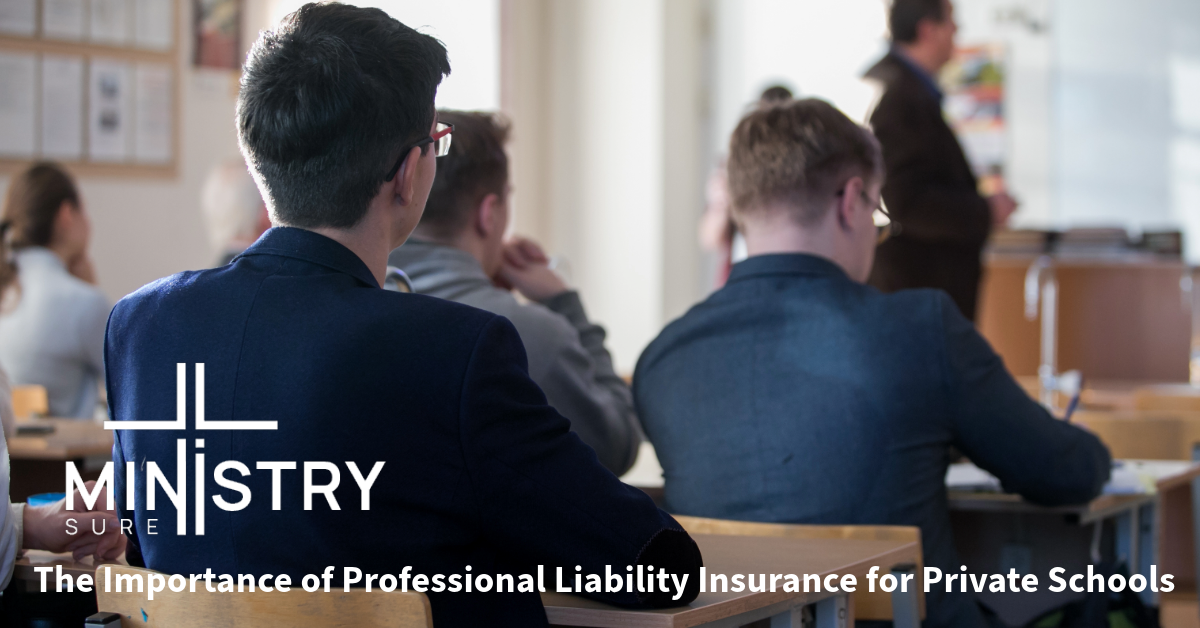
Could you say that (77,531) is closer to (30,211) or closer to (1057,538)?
(1057,538)

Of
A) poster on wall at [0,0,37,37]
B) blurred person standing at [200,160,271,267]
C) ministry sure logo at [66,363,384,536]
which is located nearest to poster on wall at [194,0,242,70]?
poster on wall at [0,0,37,37]

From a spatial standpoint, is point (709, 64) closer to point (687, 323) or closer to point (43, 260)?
point (43, 260)

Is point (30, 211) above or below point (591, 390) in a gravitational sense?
above

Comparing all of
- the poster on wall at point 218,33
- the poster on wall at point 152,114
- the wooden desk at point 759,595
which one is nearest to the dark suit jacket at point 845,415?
the wooden desk at point 759,595

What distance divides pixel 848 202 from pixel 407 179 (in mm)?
972

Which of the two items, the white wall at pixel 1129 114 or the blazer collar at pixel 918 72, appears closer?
the blazer collar at pixel 918 72

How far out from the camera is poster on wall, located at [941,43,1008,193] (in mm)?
5895

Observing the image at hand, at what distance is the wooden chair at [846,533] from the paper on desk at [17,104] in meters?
3.40

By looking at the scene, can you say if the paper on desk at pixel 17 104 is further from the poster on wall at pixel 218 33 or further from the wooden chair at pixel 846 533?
the wooden chair at pixel 846 533

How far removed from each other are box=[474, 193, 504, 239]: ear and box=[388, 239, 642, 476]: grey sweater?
6 cm

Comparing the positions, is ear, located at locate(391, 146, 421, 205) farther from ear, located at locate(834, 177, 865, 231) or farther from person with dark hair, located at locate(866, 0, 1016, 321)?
person with dark hair, located at locate(866, 0, 1016, 321)

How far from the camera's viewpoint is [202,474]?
1137 millimetres

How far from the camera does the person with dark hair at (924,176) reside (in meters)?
3.40

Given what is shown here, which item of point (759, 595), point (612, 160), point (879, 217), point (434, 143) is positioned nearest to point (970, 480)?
point (879, 217)
